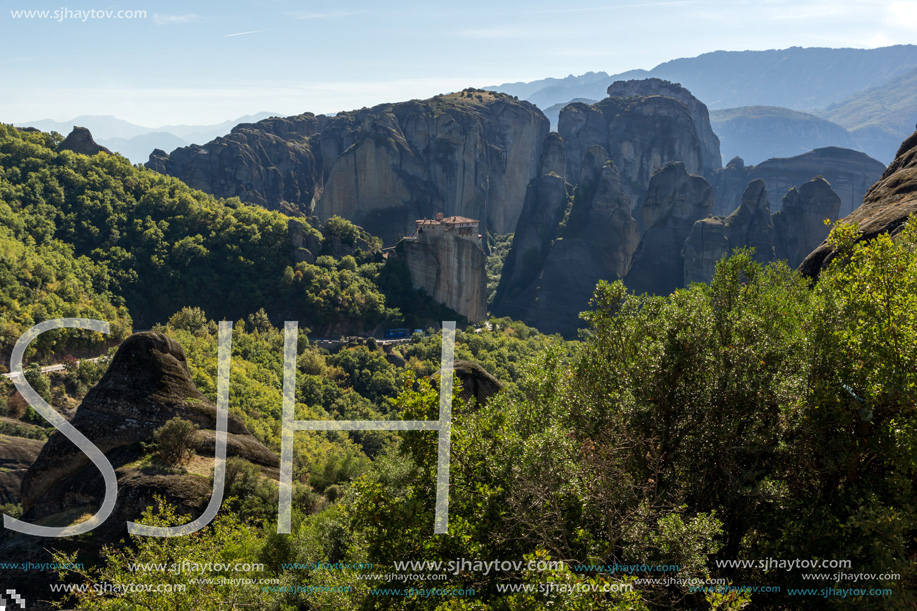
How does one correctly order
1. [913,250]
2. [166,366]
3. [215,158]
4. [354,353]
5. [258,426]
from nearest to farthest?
1. [913,250]
2. [166,366]
3. [258,426]
4. [354,353]
5. [215,158]

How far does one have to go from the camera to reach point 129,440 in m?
23.3

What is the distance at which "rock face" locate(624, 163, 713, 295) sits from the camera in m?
96.6

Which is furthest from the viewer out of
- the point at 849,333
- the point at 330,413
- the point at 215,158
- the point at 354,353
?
the point at 215,158

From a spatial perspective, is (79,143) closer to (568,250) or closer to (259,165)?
(259,165)

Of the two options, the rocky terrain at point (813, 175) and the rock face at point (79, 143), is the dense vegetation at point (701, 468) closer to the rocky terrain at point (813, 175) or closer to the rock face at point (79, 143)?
the rock face at point (79, 143)

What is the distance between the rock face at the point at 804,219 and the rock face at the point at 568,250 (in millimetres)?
23113

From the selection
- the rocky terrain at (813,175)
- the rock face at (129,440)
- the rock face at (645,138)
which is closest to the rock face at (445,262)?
the rock face at (129,440)

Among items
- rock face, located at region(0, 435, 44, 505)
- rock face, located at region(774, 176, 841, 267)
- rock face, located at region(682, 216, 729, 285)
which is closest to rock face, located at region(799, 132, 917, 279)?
rock face, located at region(0, 435, 44, 505)

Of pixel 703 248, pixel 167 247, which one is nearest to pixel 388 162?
pixel 167 247

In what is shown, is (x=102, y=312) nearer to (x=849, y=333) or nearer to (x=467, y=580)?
(x=467, y=580)

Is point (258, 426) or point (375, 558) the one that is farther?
point (258, 426)

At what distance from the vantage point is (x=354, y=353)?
62.9 metres

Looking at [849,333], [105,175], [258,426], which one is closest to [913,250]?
[849,333]

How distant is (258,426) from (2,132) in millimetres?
65375
